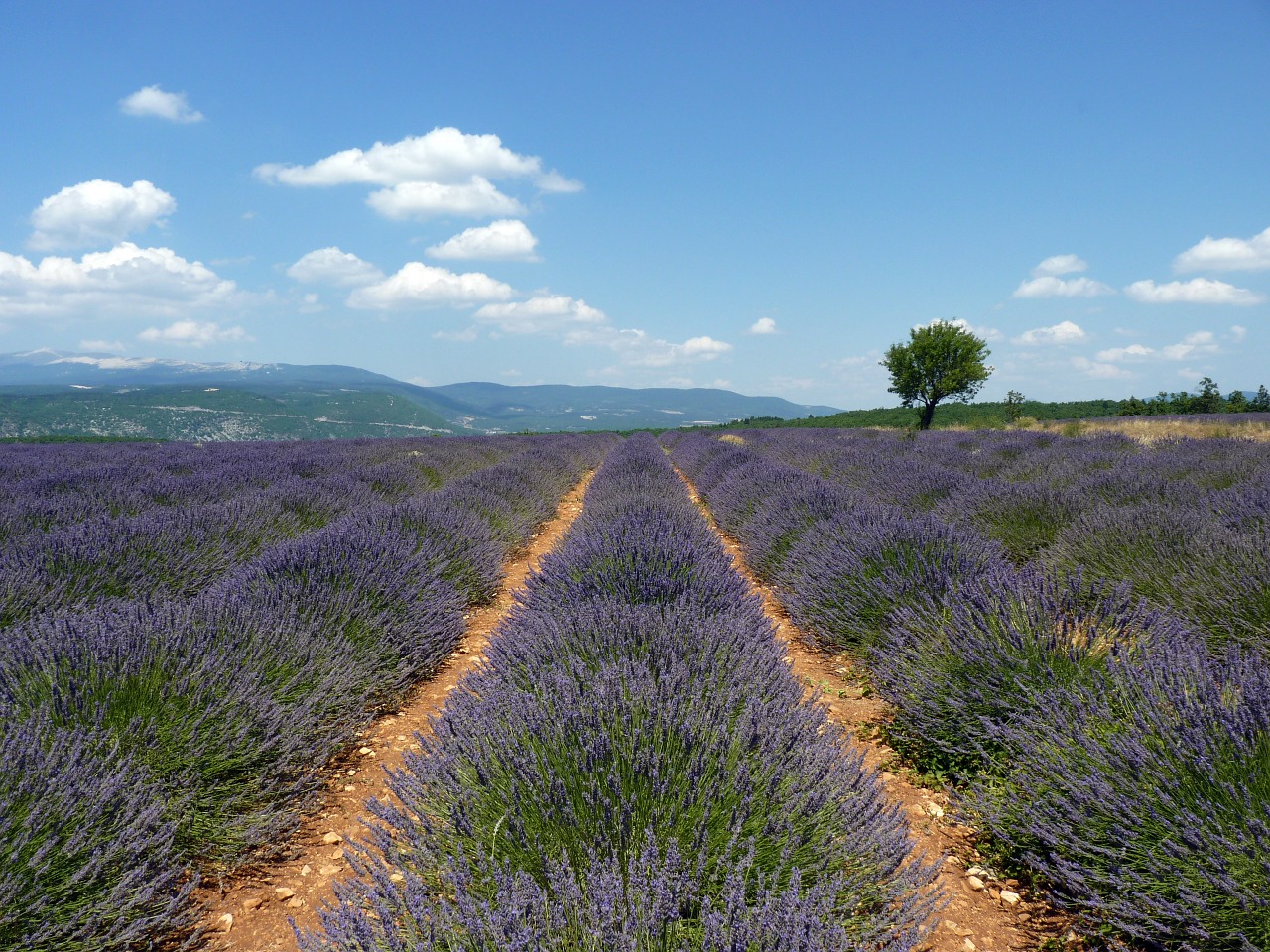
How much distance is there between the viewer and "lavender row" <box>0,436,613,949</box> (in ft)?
4.69

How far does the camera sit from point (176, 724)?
1.97 meters

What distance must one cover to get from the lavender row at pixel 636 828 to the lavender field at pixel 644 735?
1 cm

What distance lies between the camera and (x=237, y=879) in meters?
1.88

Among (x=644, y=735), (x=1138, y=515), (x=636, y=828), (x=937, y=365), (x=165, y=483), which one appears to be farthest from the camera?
(x=937, y=365)

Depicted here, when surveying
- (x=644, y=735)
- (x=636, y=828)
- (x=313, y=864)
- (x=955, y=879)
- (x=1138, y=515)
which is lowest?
(x=313, y=864)

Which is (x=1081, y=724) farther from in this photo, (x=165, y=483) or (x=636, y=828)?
(x=165, y=483)

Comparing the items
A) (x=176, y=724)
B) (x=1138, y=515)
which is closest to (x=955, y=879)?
(x=176, y=724)

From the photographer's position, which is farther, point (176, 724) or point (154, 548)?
point (154, 548)

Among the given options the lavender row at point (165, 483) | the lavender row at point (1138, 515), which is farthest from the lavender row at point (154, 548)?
the lavender row at point (1138, 515)

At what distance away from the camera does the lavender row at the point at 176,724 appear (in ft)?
4.69

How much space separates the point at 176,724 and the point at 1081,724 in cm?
306

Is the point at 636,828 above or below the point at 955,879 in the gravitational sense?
above

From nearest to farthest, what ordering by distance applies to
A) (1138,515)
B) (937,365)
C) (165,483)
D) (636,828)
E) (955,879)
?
(636,828) < (955,879) < (1138,515) < (165,483) < (937,365)

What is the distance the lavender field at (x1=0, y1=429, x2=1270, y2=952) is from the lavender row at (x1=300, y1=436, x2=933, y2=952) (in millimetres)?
11
